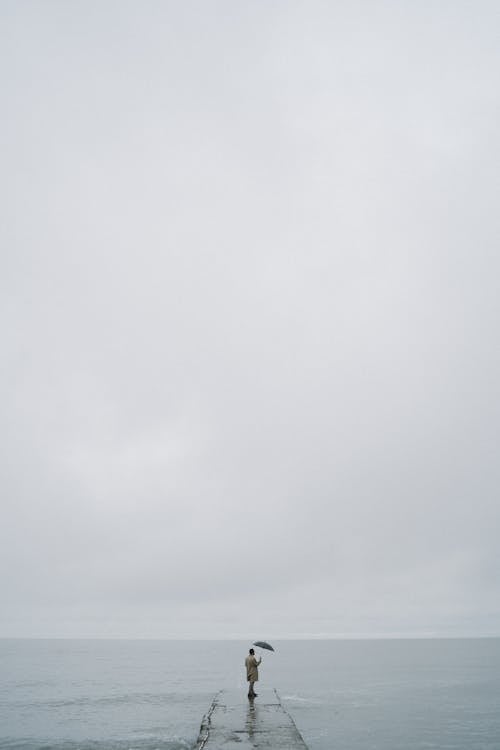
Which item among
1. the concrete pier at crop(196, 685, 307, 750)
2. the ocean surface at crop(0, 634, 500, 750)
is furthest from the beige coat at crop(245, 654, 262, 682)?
the ocean surface at crop(0, 634, 500, 750)

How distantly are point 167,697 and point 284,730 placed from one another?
31.1 meters

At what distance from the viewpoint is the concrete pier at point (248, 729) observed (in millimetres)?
22781

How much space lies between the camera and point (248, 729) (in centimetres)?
2631

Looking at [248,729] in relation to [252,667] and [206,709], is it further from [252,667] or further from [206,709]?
[206,709]

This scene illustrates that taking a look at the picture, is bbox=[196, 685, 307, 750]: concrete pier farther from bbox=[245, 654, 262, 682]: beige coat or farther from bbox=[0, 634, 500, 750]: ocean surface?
bbox=[0, 634, 500, 750]: ocean surface

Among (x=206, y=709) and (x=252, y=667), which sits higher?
(x=252, y=667)

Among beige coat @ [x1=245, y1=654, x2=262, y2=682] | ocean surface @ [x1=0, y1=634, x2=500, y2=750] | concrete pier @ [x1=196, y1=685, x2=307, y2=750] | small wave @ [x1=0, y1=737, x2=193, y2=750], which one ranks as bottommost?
ocean surface @ [x1=0, y1=634, x2=500, y2=750]

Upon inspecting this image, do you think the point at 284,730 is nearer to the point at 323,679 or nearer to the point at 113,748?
the point at 113,748

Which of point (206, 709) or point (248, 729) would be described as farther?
point (206, 709)

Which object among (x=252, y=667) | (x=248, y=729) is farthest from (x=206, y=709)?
(x=248, y=729)

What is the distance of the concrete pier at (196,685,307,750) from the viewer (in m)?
22.8

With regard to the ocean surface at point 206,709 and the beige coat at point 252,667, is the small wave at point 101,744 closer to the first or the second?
the ocean surface at point 206,709

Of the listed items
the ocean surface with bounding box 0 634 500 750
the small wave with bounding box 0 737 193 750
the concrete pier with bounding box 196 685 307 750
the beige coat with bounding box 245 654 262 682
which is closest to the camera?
the concrete pier with bounding box 196 685 307 750

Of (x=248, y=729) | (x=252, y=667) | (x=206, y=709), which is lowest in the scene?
(x=206, y=709)
